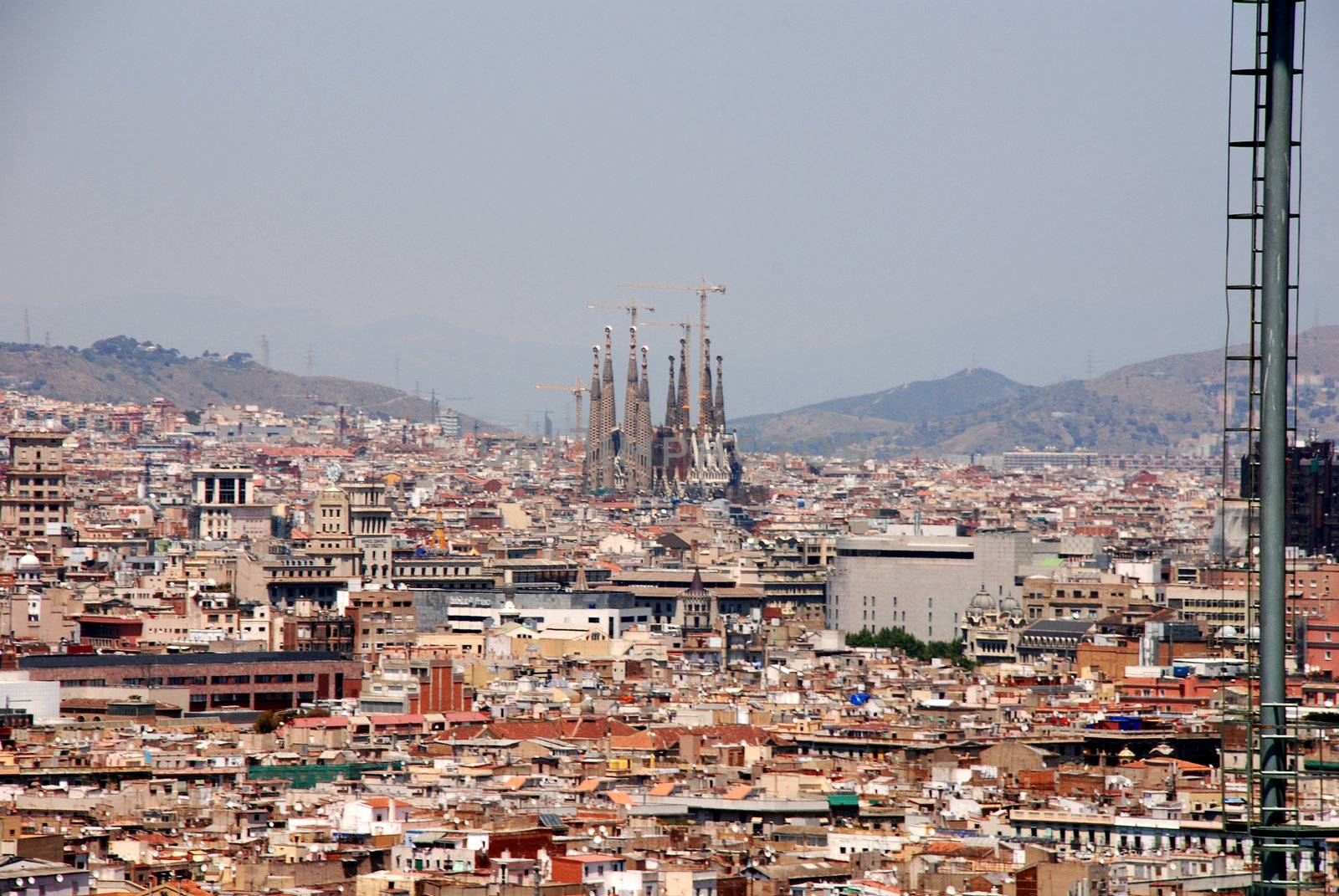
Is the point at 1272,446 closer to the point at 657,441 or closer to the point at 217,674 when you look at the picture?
the point at 217,674

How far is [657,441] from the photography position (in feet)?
573

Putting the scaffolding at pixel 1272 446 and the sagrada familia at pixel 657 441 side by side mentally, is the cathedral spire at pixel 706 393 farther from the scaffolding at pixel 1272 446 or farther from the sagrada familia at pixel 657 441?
the scaffolding at pixel 1272 446

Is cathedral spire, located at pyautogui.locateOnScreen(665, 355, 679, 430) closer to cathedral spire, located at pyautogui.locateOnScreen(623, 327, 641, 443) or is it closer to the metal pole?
cathedral spire, located at pyautogui.locateOnScreen(623, 327, 641, 443)

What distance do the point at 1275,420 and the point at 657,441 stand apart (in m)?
164

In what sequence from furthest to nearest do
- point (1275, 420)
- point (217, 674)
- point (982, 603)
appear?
point (982, 603), point (217, 674), point (1275, 420)

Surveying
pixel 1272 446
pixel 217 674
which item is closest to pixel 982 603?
pixel 217 674

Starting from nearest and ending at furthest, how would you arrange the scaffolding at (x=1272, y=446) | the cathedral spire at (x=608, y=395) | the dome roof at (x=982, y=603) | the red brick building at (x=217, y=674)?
the scaffolding at (x=1272, y=446) → the red brick building at (x=217, y=674) → the dome roof at (x=982, y=603) → the cathedral spire at (x=608, y=395)

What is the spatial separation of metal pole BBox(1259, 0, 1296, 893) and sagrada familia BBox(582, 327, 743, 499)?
161 m

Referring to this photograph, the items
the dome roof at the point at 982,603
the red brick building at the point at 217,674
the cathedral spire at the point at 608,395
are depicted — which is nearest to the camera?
the red brick building at the point at 217,674

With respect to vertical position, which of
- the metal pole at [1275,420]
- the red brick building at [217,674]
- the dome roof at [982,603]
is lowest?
the red brick building at [217,674]

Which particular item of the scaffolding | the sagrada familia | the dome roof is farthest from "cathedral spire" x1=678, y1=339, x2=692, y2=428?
the scaffolding

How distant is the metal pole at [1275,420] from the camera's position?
10359mm

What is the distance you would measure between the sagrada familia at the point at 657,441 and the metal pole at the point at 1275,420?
16066 cm

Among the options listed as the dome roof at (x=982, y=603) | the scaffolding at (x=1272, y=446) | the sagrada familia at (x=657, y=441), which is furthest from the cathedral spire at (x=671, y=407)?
the scaffolding at (x=1272, y=446)
